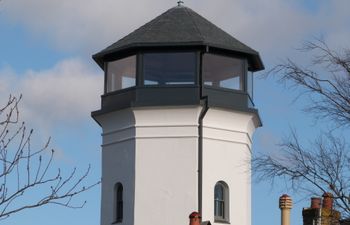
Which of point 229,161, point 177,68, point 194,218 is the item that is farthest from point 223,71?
point 194,218

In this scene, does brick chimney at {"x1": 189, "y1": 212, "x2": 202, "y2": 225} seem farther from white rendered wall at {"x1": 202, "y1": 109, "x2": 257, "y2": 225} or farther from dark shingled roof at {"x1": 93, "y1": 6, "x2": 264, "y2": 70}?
dark shingled roof at {"x1": 93, "y1": 6, "x2": 264, "y2": 70}

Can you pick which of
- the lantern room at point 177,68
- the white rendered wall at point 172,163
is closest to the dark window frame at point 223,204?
the white rendered wall at point 172,163

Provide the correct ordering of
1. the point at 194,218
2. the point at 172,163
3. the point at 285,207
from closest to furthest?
the point at 194,218
the point at 285,207
the point at 172,163

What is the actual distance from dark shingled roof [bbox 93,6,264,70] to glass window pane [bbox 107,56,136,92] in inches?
15.9

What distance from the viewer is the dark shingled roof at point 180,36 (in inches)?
1245

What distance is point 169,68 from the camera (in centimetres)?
3153

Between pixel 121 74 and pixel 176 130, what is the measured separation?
8.15 feet

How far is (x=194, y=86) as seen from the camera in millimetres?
31281

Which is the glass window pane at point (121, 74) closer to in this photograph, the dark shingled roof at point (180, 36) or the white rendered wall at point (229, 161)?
the dark shingled roof at point (180, 36)

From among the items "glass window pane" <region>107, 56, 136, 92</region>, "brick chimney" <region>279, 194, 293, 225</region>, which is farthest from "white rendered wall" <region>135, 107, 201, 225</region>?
"brick chimney" <region>279, 194, 293, 225</region>

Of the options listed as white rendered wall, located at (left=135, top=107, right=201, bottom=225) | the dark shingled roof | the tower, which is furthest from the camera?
the dark shingled roof

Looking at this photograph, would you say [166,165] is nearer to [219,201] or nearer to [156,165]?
[156,165]

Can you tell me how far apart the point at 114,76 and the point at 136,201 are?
3926 mm

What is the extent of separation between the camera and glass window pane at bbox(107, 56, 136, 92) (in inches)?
1261
